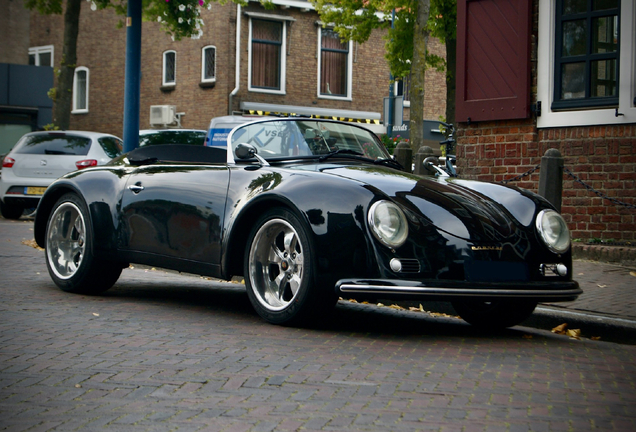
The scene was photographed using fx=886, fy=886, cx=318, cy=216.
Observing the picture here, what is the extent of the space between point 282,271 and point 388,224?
809 mm

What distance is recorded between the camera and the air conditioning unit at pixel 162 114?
30.2m

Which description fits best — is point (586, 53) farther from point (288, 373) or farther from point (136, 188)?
point (288, 373)

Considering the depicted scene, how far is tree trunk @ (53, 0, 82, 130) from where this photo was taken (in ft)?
69.5

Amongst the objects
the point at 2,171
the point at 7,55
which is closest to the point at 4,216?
the point at 2,171

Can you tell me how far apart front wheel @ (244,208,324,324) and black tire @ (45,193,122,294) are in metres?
1.74

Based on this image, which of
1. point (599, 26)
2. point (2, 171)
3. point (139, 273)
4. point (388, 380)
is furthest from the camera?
point (2, 171)

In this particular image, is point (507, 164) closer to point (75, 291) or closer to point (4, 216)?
point (75, 291)

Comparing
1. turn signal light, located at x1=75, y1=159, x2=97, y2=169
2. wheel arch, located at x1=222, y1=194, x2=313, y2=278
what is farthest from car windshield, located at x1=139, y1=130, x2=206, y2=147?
wheel arch, located at x1=222, y1=194, x2=313, y2=278

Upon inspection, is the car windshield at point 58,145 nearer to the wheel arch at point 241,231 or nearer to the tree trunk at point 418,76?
the tree trunk at point 418,76

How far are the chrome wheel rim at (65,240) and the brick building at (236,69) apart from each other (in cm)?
2249

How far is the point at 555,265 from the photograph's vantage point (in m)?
5.41

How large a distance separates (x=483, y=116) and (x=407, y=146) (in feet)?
3.62

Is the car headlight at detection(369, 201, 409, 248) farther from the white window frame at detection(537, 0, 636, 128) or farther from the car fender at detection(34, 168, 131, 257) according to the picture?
the white window frame at detection(537, 0, 636, 128)

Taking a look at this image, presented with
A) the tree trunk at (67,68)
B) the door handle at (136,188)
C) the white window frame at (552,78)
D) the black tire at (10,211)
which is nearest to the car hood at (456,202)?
the door handle at (136,188)
